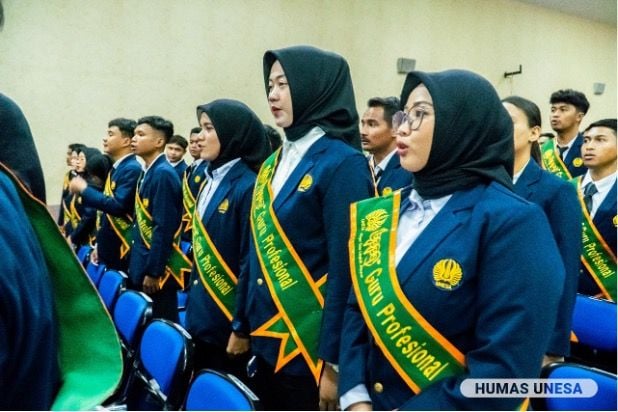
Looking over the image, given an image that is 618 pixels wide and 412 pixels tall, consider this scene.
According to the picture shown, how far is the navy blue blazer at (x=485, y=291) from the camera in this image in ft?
3.62

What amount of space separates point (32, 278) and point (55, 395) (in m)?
0.22

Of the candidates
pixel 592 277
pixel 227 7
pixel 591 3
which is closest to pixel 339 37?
pixel 227 7

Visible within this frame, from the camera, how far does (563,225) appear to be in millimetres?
1907

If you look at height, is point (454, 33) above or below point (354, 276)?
above

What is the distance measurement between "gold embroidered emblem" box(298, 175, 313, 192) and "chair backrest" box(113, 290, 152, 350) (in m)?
0.78

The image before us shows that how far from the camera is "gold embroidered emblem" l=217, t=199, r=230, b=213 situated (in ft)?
7.15

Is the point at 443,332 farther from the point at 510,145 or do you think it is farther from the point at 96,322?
the point at 96,322

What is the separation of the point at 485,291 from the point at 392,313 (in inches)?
7.6

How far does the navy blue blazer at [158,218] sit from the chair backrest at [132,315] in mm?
695

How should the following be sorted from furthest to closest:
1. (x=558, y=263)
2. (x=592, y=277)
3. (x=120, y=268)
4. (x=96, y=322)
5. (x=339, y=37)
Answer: (x=339, y=37), (x=120, y=268), (x=592, y=277), (x=558, y=263), (x=96, y=322)

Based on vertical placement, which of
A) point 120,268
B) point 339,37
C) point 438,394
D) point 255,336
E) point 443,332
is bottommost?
point 120,268

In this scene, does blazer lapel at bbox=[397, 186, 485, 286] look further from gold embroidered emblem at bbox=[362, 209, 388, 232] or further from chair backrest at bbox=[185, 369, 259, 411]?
chair backrest at bbox=[185, 369, 259, 411]

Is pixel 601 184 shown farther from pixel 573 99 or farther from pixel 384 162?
pixel 573 99

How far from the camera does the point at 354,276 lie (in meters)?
1.35
